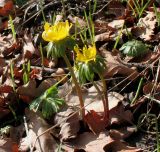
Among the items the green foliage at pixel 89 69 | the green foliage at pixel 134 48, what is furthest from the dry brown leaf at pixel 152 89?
the green foliage at pixel 89 69

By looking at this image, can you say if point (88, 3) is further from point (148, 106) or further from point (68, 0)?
point (148, 106)

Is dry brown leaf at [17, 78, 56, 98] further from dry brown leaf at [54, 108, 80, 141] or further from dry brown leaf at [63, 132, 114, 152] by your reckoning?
dry brown leaf at [63, 132, 114, 152]

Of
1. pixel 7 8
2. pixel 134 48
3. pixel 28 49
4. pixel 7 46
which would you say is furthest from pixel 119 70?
pixel 7 8

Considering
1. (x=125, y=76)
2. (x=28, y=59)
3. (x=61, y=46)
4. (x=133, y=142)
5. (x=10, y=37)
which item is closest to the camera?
(x=61, y=46)

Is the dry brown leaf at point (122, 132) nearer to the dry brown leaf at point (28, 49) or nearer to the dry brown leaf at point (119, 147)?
the dry brown leaf at point (119, 147)

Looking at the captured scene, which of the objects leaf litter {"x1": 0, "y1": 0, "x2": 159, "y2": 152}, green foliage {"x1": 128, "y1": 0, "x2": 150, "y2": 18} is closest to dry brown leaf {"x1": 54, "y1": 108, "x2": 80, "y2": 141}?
leaf litter {"x1": 0, "y1": 0, "x2": 159, "y2": 152}

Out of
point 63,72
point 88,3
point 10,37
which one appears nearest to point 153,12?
point 88,3

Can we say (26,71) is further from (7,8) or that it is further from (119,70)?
(7,8)
